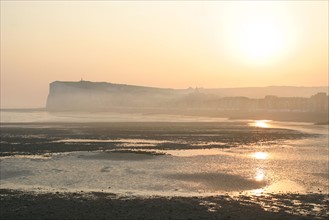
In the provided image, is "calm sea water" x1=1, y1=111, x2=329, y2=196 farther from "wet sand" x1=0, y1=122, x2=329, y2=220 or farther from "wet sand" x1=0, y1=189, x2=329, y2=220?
"wet sand" x1=0, y1=189, x2=329, y2=220

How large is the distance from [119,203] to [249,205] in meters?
6.56

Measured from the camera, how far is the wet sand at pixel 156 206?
19359 millimetres

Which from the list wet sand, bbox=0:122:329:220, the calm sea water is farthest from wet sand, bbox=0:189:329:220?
the calm sea water

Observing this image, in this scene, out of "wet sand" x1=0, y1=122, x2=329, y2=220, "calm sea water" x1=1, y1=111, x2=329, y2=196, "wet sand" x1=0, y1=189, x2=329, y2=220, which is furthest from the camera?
"calm sea water" x1=1, y1=111, x2=329, y2=196

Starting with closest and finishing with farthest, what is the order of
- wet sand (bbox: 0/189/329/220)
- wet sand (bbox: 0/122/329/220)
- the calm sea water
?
1. wet sand (bbox: 0/189/329/220)
2. wet sand (bbox: 0/122/329/220)
3. the calm sea water

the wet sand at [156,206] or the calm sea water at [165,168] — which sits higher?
the calm sea water at [165,168]

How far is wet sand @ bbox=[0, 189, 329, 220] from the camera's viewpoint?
19359 millimetres

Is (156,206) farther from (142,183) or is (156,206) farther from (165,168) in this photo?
(165,168)

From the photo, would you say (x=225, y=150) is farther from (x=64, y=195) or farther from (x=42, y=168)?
(x=64, y=195)

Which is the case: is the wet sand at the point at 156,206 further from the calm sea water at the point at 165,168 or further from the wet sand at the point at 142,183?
the calm sea water at the point at 165,168

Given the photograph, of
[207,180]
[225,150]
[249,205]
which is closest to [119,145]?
[225,150]

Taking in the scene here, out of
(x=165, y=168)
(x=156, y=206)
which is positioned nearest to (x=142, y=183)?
(x=156, y=206)

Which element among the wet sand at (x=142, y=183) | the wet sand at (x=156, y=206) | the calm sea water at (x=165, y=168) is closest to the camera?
the wet sand at (x=156, y=206)

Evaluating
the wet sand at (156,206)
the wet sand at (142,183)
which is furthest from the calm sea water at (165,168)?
the wet sand at (156,206)
